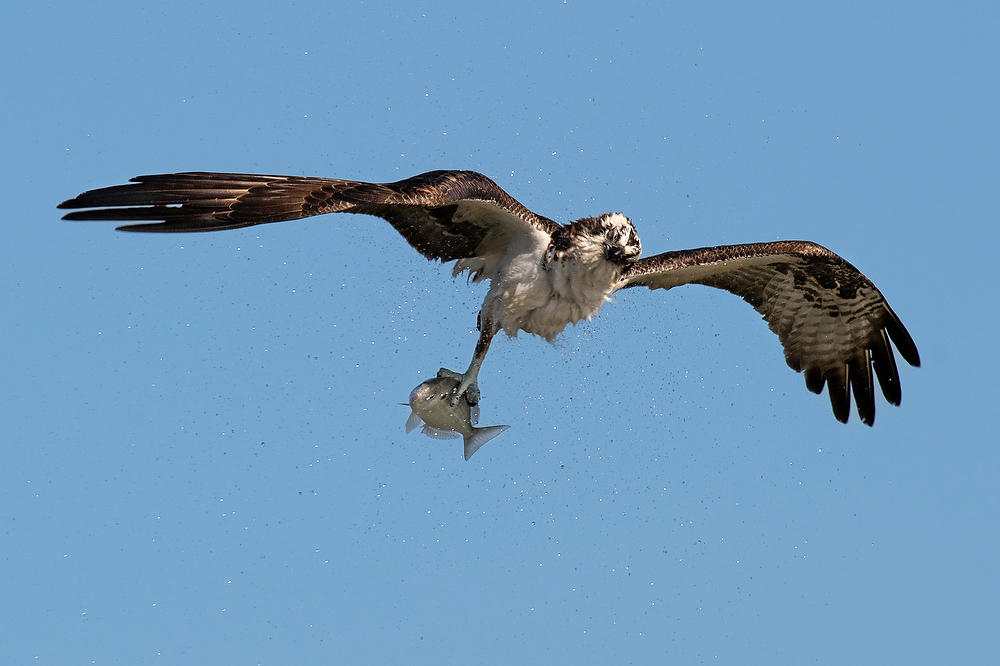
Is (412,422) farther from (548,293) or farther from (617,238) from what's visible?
(617,238)

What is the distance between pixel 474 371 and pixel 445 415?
0.62m

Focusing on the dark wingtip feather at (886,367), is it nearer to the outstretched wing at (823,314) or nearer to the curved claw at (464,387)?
the outstretched wing at (823,314)

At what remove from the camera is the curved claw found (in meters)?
15.9

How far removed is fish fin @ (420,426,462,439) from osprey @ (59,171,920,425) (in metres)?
0.43

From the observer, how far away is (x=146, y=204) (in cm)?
→ 1198

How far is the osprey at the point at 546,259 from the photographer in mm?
12281

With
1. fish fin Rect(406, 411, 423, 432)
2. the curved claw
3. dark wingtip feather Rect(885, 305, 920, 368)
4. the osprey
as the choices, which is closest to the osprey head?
the osprey

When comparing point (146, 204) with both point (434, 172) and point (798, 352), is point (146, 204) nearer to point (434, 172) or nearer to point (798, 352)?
point (434, 172)

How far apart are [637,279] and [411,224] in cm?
268

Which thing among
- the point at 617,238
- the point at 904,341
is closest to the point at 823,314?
the point at 904,341

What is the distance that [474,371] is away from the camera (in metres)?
16.0

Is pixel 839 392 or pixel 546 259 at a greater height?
pixel 546 259

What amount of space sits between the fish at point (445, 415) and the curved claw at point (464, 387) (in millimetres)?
36

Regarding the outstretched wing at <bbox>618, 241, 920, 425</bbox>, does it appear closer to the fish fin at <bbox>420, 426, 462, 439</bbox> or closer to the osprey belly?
the osprey belly
